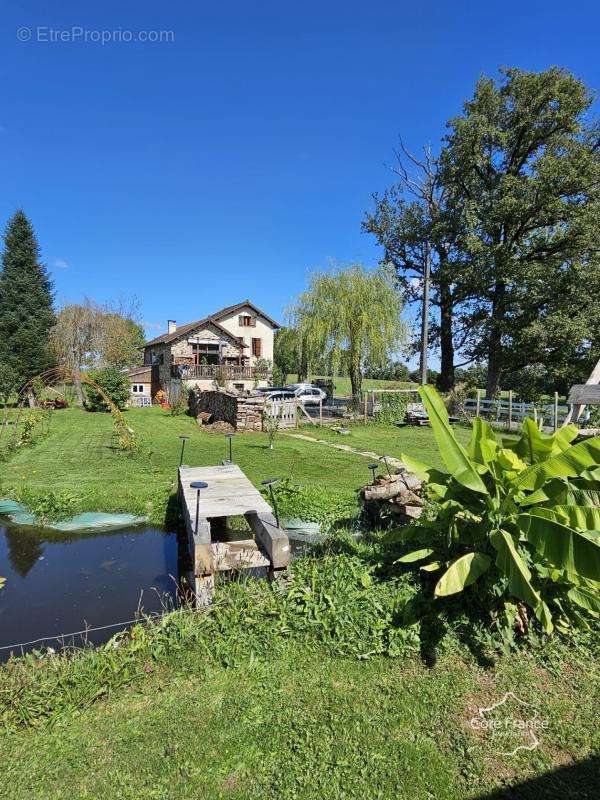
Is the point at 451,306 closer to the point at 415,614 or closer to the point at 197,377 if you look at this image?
the point at 197,377

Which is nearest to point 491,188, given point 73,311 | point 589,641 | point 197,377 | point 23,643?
point 197,377

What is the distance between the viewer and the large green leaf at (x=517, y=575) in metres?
3.57

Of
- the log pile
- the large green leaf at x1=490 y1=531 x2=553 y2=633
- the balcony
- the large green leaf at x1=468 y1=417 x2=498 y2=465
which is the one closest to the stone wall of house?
the balcony

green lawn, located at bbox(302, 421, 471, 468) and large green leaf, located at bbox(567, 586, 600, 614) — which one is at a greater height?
large green leaf, located at bbox(567, 586, 600, 614)

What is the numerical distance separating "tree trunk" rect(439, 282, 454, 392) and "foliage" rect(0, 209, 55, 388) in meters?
27.0

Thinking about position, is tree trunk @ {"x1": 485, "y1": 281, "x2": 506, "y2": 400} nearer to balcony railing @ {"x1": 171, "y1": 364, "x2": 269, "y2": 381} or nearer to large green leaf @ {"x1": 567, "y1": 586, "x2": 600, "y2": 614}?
balcony railing @ {"x1": 171, "y1": 364, "x2": 269, "y2": 381}

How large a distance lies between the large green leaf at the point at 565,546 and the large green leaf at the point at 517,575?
0.19m

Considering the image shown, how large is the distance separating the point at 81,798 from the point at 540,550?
3.58 meters

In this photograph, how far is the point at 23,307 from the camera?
100ft

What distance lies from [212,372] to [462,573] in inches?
1277

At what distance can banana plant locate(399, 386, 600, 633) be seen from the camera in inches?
142

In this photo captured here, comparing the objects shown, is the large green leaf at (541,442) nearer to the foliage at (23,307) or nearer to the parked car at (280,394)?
the parked car at (280,394)

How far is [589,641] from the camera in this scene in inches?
170

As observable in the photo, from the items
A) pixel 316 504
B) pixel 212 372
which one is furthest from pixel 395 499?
pixel 212 372
